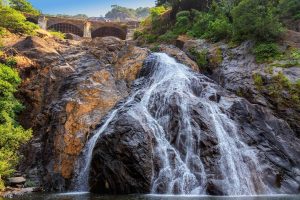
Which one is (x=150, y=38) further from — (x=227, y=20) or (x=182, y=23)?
(x=227, y=20)

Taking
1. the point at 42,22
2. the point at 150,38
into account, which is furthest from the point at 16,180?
the point at 42,22

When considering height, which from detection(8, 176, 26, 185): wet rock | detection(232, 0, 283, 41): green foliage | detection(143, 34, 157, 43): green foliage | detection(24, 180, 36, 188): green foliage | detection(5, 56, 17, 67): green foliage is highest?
detection(232, 0, 283, 41): green foliage

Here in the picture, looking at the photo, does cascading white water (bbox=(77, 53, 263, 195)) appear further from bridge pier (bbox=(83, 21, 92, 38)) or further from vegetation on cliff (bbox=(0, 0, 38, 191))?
bridge pier (bbox=(83, 21, 92, 38))

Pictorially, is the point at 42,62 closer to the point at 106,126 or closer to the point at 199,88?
the point at 106,126

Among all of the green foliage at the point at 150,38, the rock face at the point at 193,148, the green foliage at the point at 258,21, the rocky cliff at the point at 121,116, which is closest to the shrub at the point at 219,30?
the rocky cliff at the point at 121,116

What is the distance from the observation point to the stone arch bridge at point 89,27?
57.8 metres

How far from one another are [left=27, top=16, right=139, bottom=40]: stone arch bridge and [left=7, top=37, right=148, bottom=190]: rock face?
24935 millimetres

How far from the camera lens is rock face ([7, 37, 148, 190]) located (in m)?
21.3

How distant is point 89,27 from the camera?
197ft

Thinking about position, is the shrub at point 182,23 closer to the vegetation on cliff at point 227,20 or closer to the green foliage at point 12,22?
the vegetation on cliff at point 227,20

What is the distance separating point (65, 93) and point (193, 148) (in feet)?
35.0

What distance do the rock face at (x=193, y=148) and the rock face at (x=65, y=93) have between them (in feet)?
7.44

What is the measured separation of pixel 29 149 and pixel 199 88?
1189 cm

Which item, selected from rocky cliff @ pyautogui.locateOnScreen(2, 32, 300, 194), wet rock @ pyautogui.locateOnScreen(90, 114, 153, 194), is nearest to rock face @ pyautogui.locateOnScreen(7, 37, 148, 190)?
rocky cliff @ pyautogui.locateOnScreen(2, 32, 300, 194)
